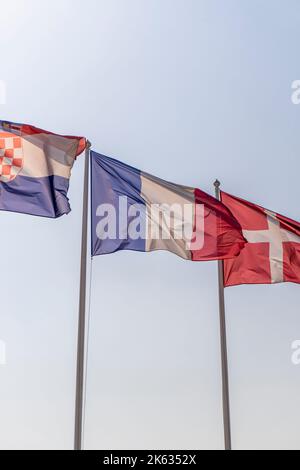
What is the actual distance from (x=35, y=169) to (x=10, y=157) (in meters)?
0.73

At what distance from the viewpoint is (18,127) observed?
15.2 m

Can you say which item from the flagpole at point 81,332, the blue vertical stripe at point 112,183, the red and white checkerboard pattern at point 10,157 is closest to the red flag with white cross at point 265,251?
the blue vertical stripe at point 112,183

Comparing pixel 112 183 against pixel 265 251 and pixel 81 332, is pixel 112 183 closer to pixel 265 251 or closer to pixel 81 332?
pixel 81 332

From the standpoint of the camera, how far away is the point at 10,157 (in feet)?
49.0

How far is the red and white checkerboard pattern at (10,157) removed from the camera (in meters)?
14.7

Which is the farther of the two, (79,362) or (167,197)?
(167,197)

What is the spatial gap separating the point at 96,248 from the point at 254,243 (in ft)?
17.1

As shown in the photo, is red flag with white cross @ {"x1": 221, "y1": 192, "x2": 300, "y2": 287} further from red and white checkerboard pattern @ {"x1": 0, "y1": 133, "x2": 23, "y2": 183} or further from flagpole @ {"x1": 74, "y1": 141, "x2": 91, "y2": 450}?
red and white checkerboard pattern @ {"x1": 0, "y1": 133, "x2": 23, "y2": 183}

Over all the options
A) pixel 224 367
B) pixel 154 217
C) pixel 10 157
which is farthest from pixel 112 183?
pixel 224 367

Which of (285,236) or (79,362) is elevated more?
(285,236)

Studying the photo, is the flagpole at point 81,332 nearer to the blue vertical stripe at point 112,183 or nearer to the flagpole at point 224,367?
the blue vertical stripe at point 112,183
